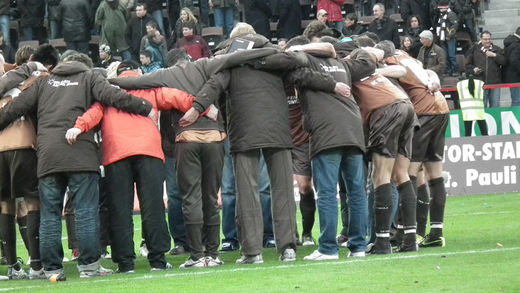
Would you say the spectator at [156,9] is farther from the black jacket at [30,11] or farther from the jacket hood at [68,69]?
the jacket hood at [68,69]

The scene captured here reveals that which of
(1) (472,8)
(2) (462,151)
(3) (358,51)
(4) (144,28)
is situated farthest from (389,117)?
(1) (472,8)

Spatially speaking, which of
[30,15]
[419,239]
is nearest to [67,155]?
[419,239]

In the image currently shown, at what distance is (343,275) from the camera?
11.9 meters

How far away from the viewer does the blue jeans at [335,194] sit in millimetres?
13336

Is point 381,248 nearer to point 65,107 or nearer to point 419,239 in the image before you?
point 419,239

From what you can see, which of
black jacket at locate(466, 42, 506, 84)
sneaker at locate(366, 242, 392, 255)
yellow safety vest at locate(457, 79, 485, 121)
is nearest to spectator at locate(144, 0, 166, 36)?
black jacket at locate(466, 42, 506, 84)

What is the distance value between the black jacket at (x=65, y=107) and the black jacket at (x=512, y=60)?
15.3m

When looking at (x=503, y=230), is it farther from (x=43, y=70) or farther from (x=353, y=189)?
(x=43, y=70)

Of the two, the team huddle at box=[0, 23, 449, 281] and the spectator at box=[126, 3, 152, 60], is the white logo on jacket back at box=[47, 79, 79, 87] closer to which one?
the team huddle at box=[0, 23, 449, 281]

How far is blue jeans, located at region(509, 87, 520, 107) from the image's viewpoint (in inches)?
927

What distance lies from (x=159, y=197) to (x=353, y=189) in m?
1.88

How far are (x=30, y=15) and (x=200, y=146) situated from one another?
1644 centimetres

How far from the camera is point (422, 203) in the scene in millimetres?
14758

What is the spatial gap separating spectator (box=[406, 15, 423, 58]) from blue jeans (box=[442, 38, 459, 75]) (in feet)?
2.16
